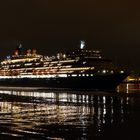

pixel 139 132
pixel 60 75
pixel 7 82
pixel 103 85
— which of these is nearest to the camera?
pixel 139 132

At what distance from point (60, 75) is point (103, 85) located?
1086cm

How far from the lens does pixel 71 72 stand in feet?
267

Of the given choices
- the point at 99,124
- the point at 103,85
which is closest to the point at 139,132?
the point at 99,124

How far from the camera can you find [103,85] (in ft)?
259

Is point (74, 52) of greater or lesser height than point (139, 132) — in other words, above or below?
above

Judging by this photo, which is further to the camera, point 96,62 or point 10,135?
point 96,62

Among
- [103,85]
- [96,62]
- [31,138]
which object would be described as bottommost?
[31,138]

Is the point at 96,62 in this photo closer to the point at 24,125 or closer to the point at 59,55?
the point at 59,55

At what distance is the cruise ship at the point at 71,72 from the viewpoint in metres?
78.6

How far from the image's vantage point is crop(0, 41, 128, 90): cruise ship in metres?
78.6

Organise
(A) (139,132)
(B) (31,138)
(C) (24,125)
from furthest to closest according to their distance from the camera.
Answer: (C) (24,125), (A) (139,132), (B) (31,138)

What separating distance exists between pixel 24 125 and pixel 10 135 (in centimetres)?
310

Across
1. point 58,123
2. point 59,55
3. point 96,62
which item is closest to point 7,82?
point 59,55

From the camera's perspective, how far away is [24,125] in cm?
1855
